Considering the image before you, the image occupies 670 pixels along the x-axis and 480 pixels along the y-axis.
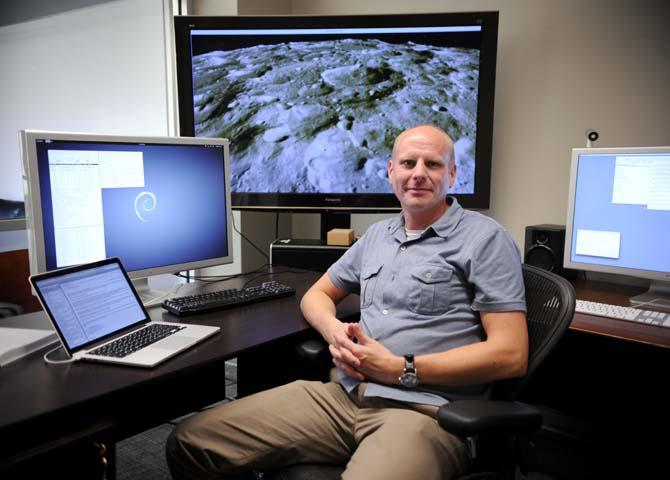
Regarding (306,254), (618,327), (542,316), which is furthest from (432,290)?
(306,254)

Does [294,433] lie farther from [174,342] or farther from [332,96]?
[332,96]

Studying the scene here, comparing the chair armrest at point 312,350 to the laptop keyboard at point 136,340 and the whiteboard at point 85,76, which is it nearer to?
the laptop keyboard at point 136,340

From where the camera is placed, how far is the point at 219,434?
1.38m

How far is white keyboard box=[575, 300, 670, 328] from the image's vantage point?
164 centimetres

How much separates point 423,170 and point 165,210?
2.83 feet

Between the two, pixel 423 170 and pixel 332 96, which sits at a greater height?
pixel 332 96

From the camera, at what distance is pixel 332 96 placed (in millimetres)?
2463

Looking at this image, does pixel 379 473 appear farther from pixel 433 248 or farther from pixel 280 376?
pixel 280 376

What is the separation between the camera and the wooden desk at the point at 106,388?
101 centimetres

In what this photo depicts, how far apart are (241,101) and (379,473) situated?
1.88 metres

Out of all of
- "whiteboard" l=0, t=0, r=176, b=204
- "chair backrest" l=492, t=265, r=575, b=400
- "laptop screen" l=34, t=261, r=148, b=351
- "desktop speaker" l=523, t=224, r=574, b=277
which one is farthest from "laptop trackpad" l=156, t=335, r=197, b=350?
"whiteboard" l=0, t=0, r=176, b=204

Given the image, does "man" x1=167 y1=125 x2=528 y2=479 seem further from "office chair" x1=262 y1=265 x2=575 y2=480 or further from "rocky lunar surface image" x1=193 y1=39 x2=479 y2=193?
"rocky lunar surface image" x1=193 y1=39 x2=479 y2=193

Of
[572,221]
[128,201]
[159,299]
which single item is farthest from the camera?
[572,221]

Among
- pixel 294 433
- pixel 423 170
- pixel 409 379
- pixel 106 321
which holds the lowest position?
pixel 294 433
